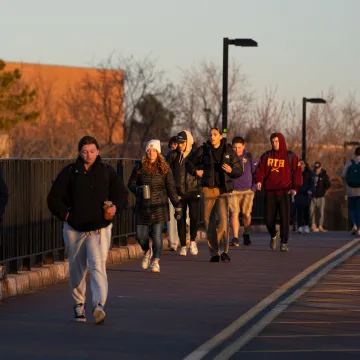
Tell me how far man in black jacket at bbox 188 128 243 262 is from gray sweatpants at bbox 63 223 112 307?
7.06m

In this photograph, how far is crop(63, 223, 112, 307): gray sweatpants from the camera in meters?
12.1

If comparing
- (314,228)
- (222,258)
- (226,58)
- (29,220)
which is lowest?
(314,228)

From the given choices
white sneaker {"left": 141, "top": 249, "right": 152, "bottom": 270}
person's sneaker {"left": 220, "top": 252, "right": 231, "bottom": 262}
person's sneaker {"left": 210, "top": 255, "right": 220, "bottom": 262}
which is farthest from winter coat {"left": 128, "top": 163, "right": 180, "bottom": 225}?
person's sneaker {"left": 220, "top": 252, "right": 231, "bottom": 262}

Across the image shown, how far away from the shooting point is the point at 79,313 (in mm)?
12195

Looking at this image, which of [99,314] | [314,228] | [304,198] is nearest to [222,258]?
[99,314]

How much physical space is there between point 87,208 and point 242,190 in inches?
470

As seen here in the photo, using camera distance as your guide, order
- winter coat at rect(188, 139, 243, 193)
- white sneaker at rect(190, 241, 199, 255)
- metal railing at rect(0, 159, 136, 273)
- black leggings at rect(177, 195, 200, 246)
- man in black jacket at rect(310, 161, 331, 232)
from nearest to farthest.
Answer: metal railing at rect(0, 159, 136, 273), winter coat at rect(188, 139, 243, 193), black leggings at rect(177, 195, 200, 246), white sneaker at rect(190, 241, 199, 255), man in black jacket at rect(310, 161, 331, 232)

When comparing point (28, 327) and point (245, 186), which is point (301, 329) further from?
point (245, 186)

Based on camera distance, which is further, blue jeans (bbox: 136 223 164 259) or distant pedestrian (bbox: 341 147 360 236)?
distant pedestrian (bbox: 341 147 360 236)

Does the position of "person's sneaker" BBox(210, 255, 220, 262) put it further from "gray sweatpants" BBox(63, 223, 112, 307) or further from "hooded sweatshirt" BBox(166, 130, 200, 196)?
"gray sweatpants" BBox(63, 223, 112, 307)

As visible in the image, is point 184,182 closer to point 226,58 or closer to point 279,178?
point 279,178

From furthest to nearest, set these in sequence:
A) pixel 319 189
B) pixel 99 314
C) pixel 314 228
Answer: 1. pixel 314 228
2. pixel 319 189
3. pixel 99 314

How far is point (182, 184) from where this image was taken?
20.9m

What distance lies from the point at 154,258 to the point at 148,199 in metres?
0.79
